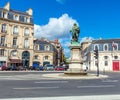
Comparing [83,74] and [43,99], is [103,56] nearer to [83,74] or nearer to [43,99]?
[83,74]


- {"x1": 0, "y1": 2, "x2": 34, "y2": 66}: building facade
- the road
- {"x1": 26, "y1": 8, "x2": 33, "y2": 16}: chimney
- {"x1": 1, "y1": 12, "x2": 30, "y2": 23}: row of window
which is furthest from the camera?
{"x1": 26, "y1": 8, "x2": 33, "y2": 16}: chimney

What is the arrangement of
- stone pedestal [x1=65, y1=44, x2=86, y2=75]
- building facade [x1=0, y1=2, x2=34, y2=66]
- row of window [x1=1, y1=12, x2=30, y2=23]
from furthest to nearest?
row of window [x1=1, y1=12, x2=30, y2=23]
building facade [x1=0, y1=2, x2=34, y2=66]
stone pedestal [x1=65, y1=44, x2=86, y2=75]

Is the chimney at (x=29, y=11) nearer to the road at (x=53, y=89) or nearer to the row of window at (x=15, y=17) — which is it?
the row of window at (x=15, y=17)

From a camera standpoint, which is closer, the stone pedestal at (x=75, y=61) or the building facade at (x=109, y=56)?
the stone pedestal at (x=75, y=61)

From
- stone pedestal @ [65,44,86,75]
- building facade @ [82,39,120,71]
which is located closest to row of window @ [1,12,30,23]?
building facade @ [82,39,120,71]

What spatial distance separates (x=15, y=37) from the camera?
67.8 meters

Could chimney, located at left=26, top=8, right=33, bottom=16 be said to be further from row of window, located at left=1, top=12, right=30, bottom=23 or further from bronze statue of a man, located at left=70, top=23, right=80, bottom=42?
bronze statue of a man, located at left=70, top=23, right=80, bottom=42

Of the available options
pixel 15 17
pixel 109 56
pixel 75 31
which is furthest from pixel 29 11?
pixel 75 31

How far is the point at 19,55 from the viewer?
224ft

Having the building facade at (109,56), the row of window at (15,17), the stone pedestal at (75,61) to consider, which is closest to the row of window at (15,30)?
the row of window at (15,17)

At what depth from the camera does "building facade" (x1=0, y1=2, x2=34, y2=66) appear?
65.2 m

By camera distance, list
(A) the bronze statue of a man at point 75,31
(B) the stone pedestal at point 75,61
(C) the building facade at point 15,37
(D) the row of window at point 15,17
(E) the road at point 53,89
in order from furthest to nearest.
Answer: (D) the row of window at point 15,17 → (C) the building facade at point 15,37 → (A) the bronze statue of a man at point 75,31 → (B) the stone pedestal at point 75,61 → (E) the road at point 53,89

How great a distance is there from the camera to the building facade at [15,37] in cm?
6519

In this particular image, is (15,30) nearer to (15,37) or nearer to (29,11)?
(15,37)
